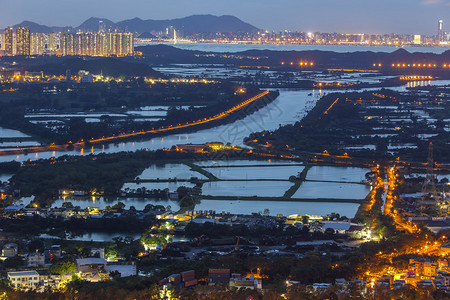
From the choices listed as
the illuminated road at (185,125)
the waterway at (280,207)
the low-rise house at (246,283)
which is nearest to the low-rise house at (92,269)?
the low-rise house at (246,283)

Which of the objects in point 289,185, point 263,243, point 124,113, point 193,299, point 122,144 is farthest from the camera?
point 124,113

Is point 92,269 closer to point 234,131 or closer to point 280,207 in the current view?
point 280,207

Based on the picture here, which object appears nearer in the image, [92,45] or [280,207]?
[280,207]

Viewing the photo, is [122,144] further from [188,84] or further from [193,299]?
[188,84]

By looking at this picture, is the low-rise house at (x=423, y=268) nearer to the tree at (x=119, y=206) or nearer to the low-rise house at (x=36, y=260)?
the low-rise house at (x=36, y=260)

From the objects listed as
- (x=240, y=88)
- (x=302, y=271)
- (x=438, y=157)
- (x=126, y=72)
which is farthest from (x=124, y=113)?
(x=302, y=271)

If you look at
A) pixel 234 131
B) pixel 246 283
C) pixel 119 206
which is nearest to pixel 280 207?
pixel 119 206
